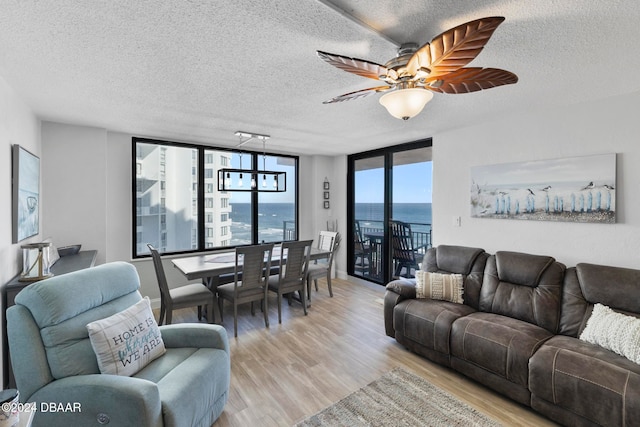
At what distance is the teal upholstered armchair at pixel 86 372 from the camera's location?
4.91ft

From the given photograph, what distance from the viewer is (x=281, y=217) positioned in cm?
582

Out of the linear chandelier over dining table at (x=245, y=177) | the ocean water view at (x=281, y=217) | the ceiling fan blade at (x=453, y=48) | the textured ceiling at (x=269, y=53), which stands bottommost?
the ocean water view at (x=281, y=217)

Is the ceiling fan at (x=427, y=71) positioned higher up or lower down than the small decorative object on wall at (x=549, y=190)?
higher up

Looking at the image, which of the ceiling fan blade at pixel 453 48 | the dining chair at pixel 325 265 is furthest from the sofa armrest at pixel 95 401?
the dining chair at pixel 325 265

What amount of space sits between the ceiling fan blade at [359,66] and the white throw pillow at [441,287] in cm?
225

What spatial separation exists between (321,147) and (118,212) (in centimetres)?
314

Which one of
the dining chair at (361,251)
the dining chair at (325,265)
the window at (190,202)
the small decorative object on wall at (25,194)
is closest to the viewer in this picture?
the small decorative object on wall at (25,194)

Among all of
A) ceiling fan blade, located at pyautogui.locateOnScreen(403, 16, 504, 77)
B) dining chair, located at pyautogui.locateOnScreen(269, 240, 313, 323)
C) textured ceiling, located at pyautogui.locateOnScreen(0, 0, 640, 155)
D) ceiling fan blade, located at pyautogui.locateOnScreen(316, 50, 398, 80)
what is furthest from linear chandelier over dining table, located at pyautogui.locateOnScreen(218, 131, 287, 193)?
ceiling fan blade, located at pyautogui.locateOnScreen(403, 16, 504, 77)

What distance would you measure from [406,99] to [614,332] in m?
2.20

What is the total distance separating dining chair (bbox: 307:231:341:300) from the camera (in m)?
4.46

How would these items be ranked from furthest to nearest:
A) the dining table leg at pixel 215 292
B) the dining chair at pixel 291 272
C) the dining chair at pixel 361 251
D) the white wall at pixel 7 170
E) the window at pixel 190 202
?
1. the dining chair at pixel 361 251
2. the window at pixel 190 202
3. the dining chair at pixel 291 272
4. the dining table leg at pixel 215 292
5. the white wall at pixel 7 170

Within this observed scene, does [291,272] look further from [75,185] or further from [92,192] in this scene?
[75,185]

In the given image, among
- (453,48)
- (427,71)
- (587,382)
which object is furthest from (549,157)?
(453,48)

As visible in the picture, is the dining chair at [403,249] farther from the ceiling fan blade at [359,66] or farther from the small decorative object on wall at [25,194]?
the small decorative object on wall at [25,194]
